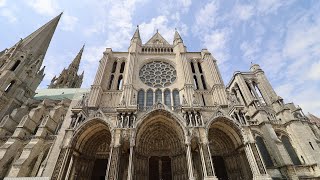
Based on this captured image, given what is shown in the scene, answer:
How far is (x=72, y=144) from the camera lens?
38.8 ft

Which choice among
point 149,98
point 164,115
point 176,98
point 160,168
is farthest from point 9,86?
point 160,168

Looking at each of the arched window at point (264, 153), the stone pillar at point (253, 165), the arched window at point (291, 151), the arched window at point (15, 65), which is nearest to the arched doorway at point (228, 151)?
the stone pillar at point (253, 165)

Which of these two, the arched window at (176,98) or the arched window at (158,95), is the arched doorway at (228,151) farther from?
the arched window at (158,95)

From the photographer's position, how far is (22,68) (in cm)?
2466

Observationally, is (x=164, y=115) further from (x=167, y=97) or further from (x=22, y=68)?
(x=22, y=68)

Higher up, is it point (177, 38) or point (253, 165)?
point (177, 38)

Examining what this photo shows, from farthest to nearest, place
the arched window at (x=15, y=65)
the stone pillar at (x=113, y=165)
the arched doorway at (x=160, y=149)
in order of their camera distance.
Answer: the arched window at (x=15, y=65) < the arched doorway at (x=160, y=149) < the stone pillar at (x=113, y=165)

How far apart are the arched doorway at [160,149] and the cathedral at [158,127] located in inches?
2.8

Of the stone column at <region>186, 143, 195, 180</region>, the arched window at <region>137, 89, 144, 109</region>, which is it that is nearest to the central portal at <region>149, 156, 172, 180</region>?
the stone column at <region>186, 143, 195, 180</region>

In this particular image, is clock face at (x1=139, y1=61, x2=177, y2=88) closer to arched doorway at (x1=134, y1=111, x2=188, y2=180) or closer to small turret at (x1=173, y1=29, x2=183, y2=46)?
small turret at (x1=173, y1=29, x2=183, y2=46)

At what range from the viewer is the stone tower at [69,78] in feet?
125

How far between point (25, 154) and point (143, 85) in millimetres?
11322

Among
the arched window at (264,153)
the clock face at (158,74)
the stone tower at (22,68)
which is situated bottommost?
the arched window at (264,153)

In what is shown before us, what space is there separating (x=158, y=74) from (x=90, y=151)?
10120 millimetres
